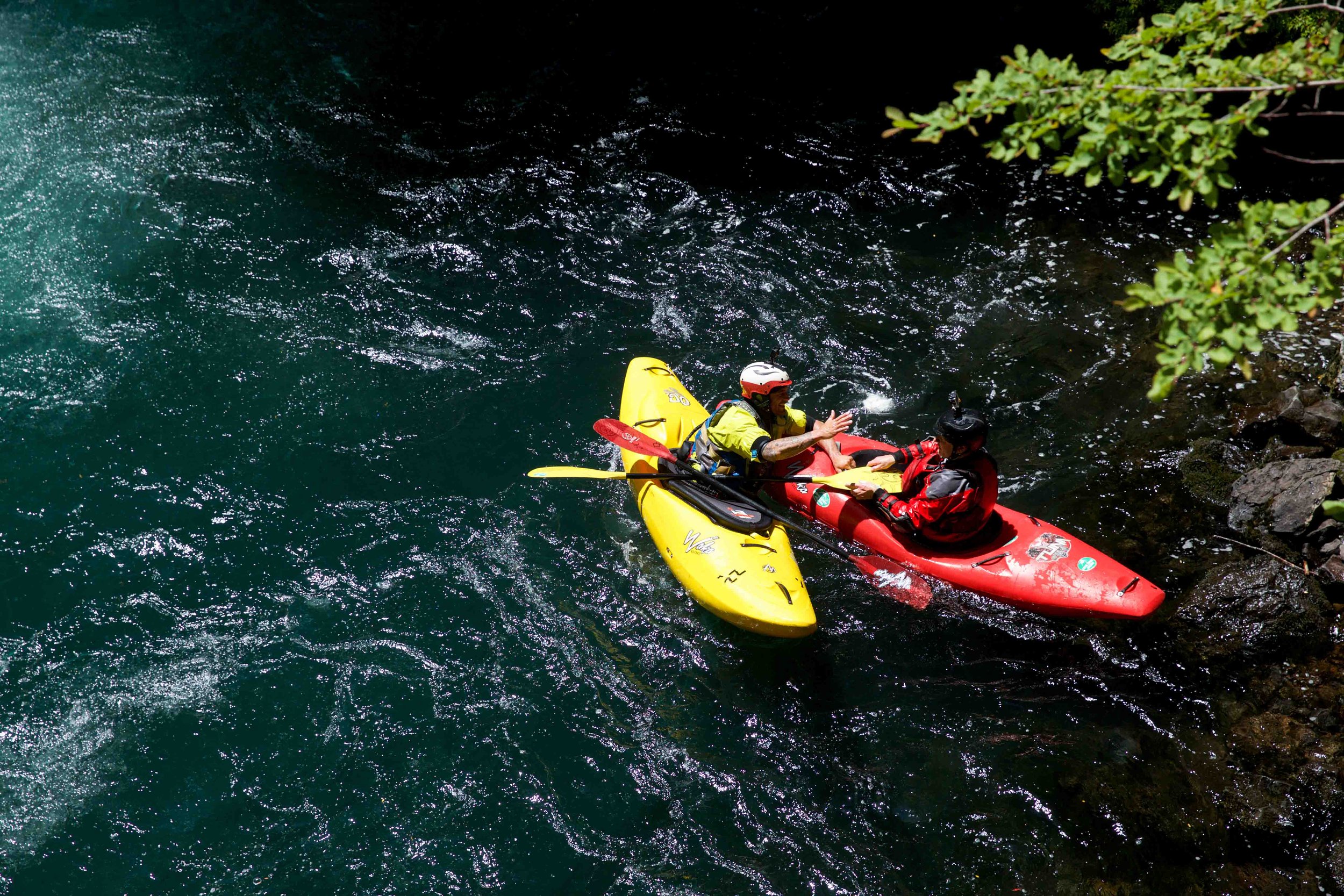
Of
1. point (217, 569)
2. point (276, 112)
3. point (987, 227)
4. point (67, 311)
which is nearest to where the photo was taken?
point (217, 569)

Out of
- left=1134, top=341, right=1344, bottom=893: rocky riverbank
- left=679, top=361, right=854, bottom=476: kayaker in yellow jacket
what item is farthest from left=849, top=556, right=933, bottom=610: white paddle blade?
left=1134, top=341, right=1344, bottom=893: rocky riverbank

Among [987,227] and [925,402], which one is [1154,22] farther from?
[987,227]

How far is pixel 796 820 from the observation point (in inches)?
181

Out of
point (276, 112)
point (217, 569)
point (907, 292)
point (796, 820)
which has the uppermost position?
point (276, 112)

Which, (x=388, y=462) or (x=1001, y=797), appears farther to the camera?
(x=388, y=462)

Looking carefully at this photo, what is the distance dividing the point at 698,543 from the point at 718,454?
0.71 metres

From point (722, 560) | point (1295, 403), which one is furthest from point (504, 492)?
point (1295, 403)

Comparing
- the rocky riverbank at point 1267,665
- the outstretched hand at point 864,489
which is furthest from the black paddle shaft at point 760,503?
the rocky riverbank at point 1267,665

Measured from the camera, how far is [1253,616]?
17.3ft

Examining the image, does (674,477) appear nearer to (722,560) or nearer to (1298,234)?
(722,560)

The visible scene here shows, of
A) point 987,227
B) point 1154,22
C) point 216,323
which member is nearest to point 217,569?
point 216,323

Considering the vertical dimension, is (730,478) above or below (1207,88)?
below

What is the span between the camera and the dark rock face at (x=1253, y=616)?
5191 millimetres

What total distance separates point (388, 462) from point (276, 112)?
5.72 meters
